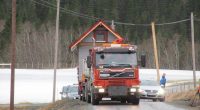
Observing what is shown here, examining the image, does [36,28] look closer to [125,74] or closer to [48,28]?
[48,28]

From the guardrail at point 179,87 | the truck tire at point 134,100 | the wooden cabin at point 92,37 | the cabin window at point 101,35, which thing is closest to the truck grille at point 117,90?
the truck tire at point 134,100

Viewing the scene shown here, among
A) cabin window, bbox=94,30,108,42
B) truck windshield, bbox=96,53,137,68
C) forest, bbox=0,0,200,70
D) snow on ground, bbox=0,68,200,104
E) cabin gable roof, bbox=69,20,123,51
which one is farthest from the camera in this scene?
forest, bbox=0,0,200,70

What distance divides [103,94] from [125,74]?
1370 mm

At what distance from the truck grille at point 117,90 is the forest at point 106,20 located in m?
93.2

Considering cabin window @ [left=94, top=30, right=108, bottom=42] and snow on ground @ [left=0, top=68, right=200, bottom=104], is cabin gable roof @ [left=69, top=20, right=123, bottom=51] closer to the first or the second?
cabin window @ [left=94, top=30, right=108, bottom=42]

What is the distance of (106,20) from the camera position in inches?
4843

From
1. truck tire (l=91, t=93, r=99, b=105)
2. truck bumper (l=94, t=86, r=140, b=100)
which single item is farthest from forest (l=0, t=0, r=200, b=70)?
Result: truck bumper (l=94, t=86, r=140, b=100)

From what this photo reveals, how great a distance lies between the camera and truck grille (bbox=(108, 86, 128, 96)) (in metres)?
26.5

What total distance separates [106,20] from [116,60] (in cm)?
9681

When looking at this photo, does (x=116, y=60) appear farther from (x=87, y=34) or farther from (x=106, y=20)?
(x=106, y=20)

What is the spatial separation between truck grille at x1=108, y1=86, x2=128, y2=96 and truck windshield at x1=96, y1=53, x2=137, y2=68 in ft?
3.35

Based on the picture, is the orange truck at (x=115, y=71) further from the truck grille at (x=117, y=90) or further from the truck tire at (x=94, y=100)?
the truck tire at (x=94, y=100)

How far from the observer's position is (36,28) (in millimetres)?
131375

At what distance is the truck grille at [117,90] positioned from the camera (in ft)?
86.8
